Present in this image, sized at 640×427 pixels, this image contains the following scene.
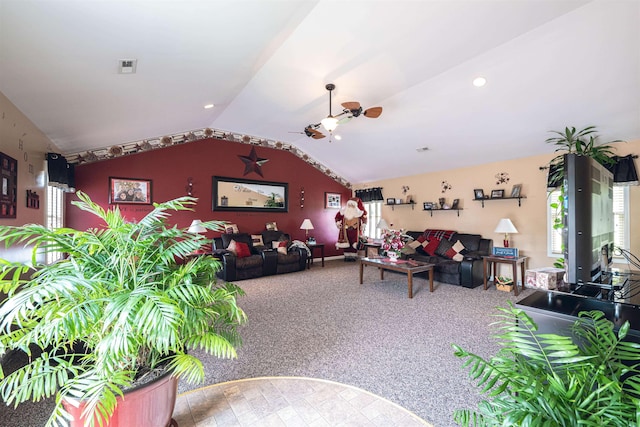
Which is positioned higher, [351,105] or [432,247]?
[351,105]

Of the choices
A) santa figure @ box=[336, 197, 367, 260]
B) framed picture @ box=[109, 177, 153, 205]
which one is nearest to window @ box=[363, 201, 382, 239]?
santa figure @ box=[336, 197, 367, 260]

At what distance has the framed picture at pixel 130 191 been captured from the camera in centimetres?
500

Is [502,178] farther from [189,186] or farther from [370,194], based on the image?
[189,186]

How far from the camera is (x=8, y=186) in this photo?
2.51 m

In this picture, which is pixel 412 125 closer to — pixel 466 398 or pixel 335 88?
pixel 335 88

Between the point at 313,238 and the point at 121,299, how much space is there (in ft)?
20.4

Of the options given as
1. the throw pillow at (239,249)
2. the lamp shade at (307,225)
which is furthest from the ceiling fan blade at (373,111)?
the lamp shade at (307,225)

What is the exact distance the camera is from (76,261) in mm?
1280

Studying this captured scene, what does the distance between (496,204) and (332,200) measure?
407cm

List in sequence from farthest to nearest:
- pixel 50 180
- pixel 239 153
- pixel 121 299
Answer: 1. pixel 239 153
2. pixel 50 180
3. pixel 121 299

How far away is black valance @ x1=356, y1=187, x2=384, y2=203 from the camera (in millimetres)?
7359

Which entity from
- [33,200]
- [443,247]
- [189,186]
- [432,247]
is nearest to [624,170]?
[443,247]

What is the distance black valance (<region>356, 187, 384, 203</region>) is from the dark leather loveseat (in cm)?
154

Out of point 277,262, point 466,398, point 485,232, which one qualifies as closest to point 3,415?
point 466,398
